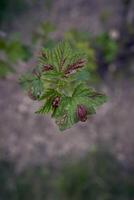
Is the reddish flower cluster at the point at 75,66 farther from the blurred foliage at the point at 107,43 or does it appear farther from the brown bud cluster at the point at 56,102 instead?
the blurred foliage at the point at 107,43

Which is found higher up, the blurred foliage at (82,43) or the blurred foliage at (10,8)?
the blurred foliage at (10,8)

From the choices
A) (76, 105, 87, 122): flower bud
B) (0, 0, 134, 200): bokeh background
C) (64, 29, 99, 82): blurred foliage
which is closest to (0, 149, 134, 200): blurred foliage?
(0, 0, 134, 200): bokeh background

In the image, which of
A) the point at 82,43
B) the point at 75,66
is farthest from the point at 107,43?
the point at 75,66

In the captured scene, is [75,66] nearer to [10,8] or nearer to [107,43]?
[107,43]

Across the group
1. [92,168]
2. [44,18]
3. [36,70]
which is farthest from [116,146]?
[36,70]

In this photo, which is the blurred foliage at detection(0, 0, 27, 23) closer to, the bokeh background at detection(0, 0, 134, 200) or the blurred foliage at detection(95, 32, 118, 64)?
the bokeh background at detection(0, 0, 134, 200)

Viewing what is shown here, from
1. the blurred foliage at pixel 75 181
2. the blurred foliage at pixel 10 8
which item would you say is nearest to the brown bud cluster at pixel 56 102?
the blurred foliage at pixel 75 181

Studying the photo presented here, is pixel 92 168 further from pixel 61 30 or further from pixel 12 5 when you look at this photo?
pixel 12 5
